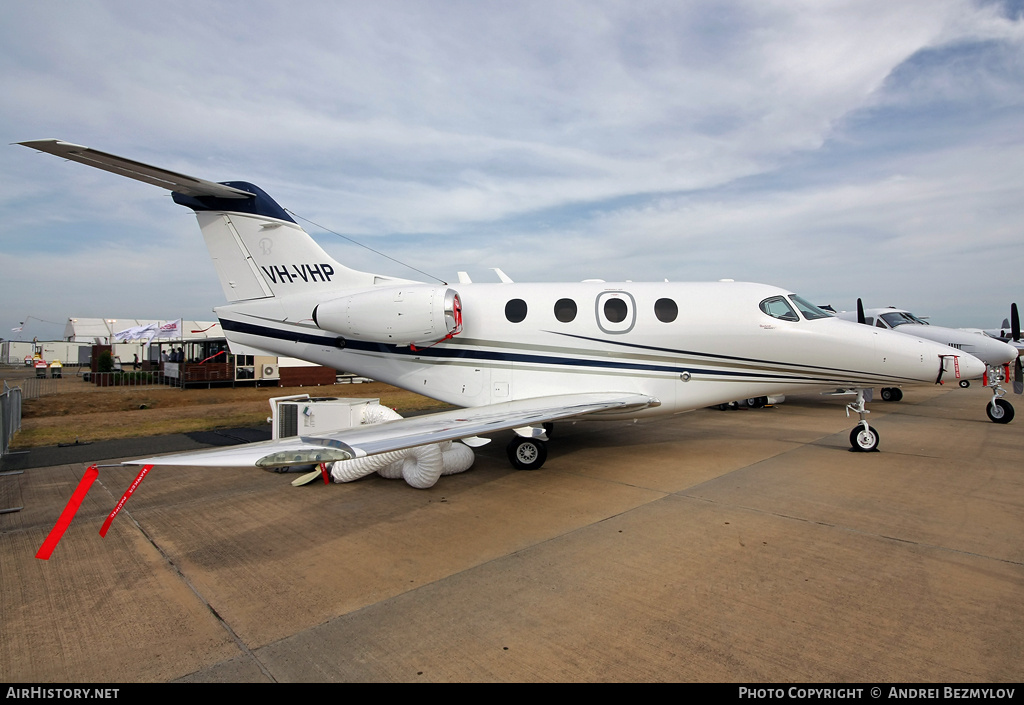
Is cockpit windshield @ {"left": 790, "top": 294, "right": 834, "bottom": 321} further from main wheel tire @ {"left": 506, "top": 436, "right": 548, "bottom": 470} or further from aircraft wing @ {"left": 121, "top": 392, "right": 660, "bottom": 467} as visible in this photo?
main wheel tire @ {"left": 506, "top": 436, "right": 548, "bottom": 470}

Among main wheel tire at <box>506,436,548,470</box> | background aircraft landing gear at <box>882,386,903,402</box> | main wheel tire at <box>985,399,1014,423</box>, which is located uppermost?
main wheel tire at <box>506,436,548,470</box>

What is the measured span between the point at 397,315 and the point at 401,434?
3718 mm

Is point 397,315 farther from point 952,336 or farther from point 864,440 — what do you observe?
point 952,336

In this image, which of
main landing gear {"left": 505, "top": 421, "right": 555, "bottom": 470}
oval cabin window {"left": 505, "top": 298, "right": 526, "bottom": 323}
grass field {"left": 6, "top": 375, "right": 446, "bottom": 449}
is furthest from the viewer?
grass field {"left": 6, "top": 375, "right": 446, "bottom": 449}

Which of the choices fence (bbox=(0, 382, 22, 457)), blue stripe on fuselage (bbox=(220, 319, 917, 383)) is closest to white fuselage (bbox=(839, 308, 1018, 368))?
blue stripe on fuselage (bbox=(220, 319, 917, 383))

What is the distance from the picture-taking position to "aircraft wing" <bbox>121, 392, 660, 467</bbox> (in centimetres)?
343

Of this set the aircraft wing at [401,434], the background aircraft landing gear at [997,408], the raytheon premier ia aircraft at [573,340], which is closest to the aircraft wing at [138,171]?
the raytheon premier ia aircraft at [573,340]

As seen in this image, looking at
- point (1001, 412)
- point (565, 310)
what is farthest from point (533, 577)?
point (1001, 412)

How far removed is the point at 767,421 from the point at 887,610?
948 centimetres

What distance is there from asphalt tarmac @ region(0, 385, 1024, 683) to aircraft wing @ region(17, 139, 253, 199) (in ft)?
14.0
